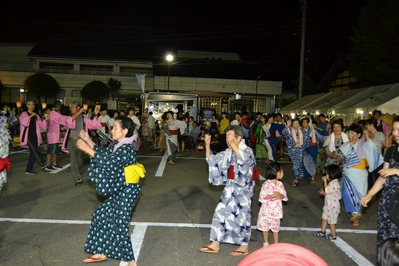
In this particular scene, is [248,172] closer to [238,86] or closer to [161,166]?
[161,166]

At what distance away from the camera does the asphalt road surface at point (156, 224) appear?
16.5ft

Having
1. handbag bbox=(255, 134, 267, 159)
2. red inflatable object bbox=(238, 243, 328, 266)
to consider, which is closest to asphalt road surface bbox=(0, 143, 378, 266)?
red inflatable object bbox=(238, 243, 328, 266)

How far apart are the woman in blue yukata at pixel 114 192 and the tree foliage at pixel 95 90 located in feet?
131

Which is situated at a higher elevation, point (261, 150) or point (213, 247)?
point (261, 150)

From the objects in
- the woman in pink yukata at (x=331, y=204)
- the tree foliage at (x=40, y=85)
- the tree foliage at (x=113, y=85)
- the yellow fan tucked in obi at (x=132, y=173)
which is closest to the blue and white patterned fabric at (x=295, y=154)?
the woman in pink yukata at (x=331, y=204)

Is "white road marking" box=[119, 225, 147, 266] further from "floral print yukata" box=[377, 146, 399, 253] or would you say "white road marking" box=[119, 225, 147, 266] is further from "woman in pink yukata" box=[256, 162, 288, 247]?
"floral print yukata" box=[377, 146, 399, 253]

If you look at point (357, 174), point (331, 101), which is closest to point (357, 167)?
point (357, 174)

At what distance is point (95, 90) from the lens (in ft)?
140

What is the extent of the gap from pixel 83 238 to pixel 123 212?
147 cm

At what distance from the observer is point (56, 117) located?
965 cm

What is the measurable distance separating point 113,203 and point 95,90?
131ft

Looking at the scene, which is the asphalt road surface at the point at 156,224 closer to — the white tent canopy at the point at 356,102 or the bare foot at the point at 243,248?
the bare foot at the point at 243,248

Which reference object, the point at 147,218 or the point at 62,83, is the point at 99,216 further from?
the point at 62,83

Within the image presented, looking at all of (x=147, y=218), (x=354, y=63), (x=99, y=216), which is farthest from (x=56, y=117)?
(x=354, y=63)
